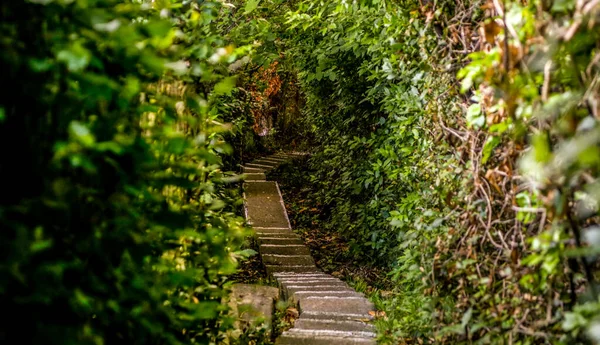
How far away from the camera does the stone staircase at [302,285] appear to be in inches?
141

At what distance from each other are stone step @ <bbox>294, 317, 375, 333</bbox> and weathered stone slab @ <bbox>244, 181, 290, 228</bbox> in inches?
140

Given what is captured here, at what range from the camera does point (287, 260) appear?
21.1ft

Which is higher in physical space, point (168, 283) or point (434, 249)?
point (168, 283)

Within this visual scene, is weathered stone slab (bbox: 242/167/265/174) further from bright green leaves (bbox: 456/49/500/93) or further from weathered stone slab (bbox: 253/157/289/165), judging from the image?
bright green leaves (bbox: 456/49/500/93)

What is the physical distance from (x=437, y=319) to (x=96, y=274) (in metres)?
1.69

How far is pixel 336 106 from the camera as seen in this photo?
25.8 feet

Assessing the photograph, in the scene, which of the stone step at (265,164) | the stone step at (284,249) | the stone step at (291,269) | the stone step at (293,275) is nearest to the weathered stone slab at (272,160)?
the stone step at (265,164)

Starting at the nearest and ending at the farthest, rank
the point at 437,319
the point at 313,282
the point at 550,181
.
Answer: the point at 550,181 → the point at 437,319 → the point at 313,282

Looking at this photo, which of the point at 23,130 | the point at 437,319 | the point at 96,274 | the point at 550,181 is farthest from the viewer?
the point at 437,319

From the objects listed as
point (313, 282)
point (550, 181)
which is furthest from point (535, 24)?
point (313, 282)

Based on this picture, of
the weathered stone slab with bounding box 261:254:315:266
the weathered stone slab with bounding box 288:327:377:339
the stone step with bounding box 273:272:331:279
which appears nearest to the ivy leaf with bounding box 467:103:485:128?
the weathered stone slab with bounding box 288:327:377:339

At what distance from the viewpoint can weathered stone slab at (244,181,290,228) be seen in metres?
7.56

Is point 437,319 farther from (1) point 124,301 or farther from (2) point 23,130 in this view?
(2) point 23,130

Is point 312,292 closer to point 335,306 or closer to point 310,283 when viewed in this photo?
point 335,306
